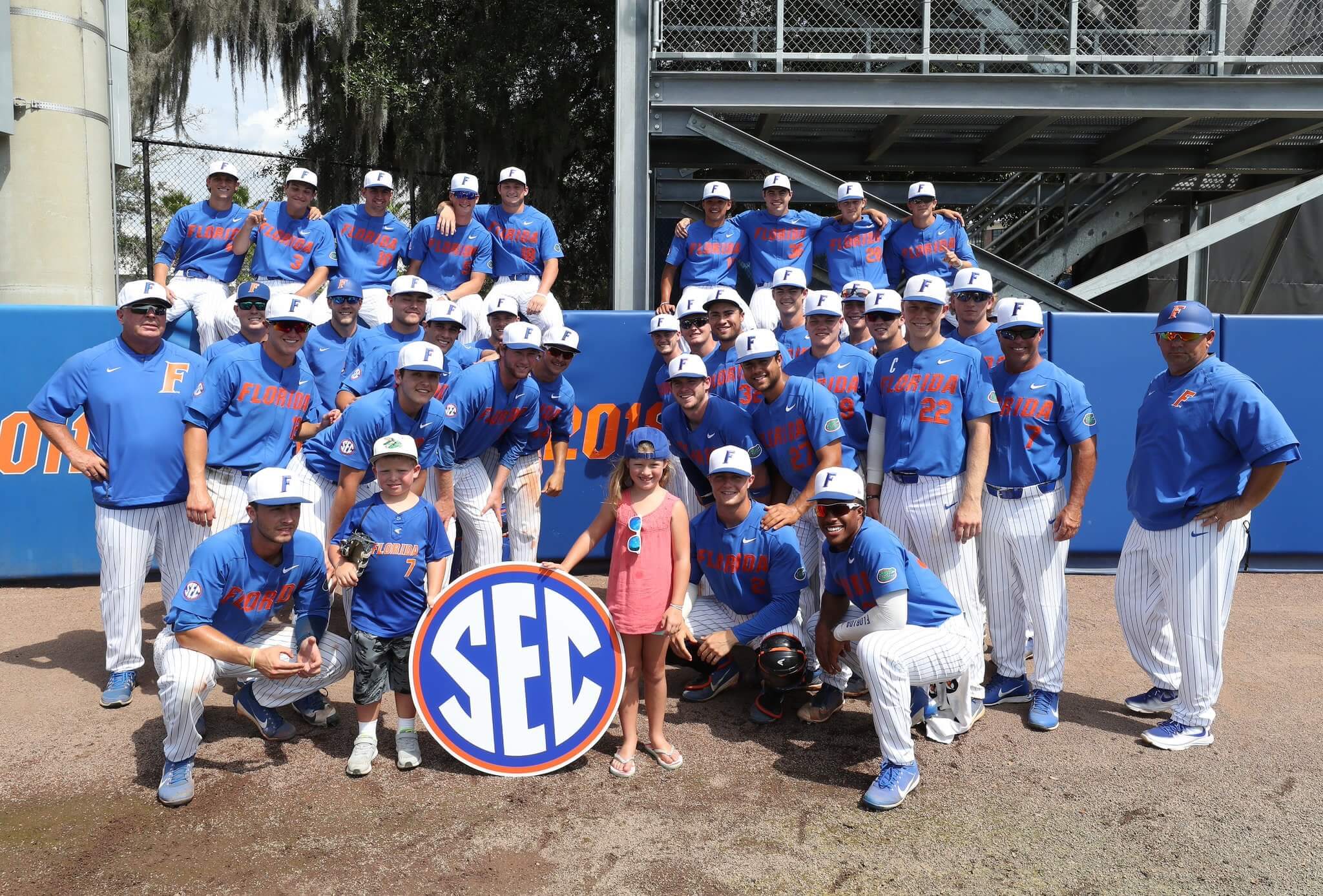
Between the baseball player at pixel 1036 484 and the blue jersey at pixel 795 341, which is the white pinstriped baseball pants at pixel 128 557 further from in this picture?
the baseball player at pixel 1036 484

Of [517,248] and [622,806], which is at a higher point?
[517,248]

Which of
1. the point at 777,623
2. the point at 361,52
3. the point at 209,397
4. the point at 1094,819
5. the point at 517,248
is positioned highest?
the point at 361,52

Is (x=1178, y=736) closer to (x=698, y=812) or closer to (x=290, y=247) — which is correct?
(x=698, y=812)

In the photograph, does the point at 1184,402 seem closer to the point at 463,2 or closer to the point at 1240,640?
the point at 1240,640

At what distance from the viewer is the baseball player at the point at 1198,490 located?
5.05 m

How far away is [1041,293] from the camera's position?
395 inches

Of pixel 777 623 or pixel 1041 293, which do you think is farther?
pixel 1041 293

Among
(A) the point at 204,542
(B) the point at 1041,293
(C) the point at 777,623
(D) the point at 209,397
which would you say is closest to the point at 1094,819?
(C) the point at 777,623

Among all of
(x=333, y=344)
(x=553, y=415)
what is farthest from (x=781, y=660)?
(x=333, y=344)

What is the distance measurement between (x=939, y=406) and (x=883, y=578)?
1214 mm

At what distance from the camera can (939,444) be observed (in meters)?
5.45

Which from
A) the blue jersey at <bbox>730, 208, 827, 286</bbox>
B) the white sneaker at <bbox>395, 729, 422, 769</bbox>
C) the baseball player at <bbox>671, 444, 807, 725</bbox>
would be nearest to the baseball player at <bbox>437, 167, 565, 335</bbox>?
the blue jersey at <bbox>730, 208, 827, 286</bbox>

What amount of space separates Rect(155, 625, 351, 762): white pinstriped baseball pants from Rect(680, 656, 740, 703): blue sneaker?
6.13 feet

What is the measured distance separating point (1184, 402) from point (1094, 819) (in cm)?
213
